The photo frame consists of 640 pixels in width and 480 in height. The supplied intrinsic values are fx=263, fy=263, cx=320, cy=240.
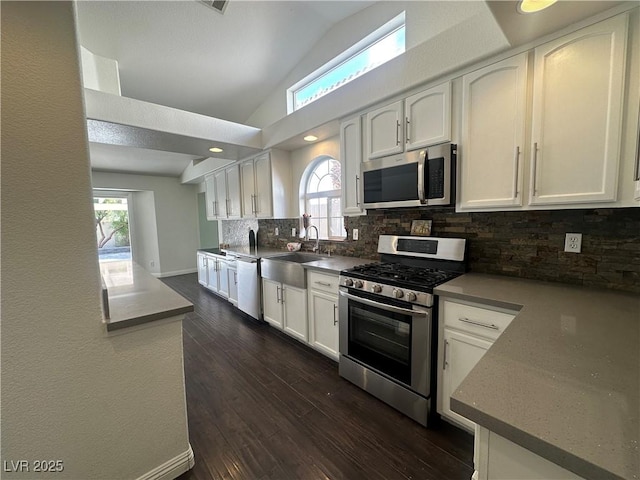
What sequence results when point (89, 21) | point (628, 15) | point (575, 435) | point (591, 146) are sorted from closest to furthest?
point (575, 435) < point (628, 15) < point (591, 146) < point (89, 21)

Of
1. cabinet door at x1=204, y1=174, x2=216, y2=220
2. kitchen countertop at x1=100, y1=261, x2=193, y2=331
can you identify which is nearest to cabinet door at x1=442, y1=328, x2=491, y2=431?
kitchen countertop at x1=100, y1=261, x2=193, y2=331

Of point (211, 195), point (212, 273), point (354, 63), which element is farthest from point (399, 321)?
point (211, 195)

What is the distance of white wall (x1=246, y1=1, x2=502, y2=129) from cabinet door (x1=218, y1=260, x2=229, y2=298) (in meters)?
2.79

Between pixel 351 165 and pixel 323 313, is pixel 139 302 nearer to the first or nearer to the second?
pixel 323 313

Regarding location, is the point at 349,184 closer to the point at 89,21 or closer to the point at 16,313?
the point at 16,313

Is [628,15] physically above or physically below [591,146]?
above

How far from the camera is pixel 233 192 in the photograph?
460cm

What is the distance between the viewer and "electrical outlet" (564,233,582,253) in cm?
162

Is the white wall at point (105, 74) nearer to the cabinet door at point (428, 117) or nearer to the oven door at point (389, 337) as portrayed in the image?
the cabinet door at point (428, 117)

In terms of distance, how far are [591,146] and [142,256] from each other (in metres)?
7.97

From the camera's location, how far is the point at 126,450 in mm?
1298

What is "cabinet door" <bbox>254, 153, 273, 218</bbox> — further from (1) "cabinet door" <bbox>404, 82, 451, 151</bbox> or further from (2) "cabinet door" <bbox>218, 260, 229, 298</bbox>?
(1) "cabinet door" <bbox>404, 82, 451, 151</bbox>

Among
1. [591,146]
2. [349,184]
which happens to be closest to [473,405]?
[591,146]

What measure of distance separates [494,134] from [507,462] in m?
1.71
